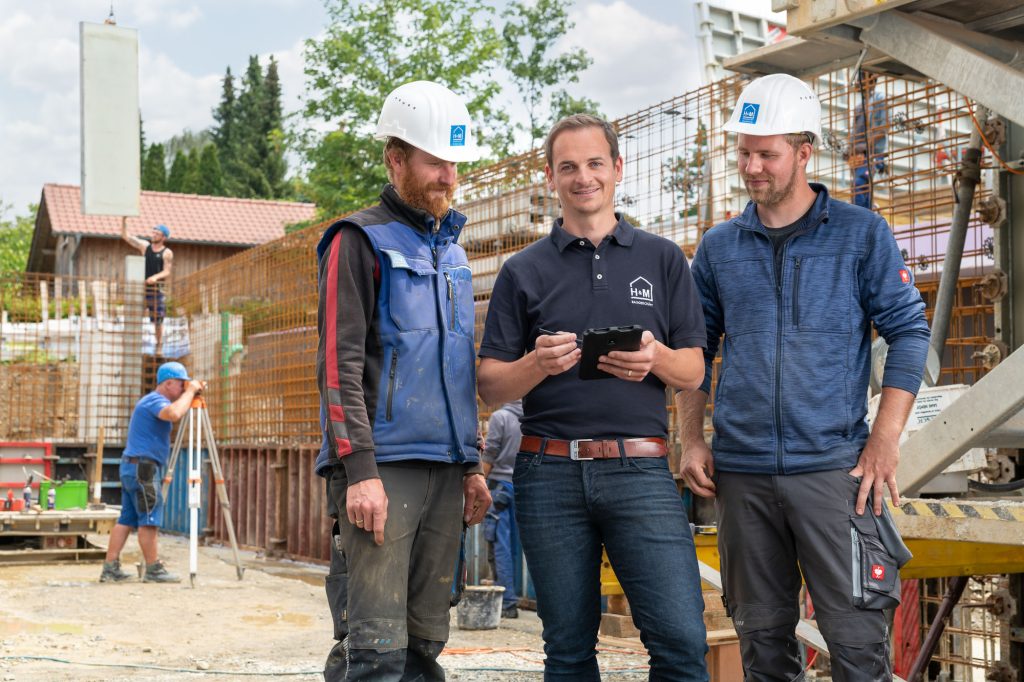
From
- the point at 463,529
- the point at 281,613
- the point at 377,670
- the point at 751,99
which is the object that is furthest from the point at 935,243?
the point at 281,613

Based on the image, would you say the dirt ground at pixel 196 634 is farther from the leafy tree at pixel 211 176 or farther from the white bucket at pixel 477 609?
the leafy tree at pixel 211 176

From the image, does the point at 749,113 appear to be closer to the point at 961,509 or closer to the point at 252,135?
the point at 961,509

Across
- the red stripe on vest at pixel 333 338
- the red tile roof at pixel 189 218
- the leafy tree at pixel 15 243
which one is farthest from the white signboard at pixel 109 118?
the leafy tree at pixel 15 243

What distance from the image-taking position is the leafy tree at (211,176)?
65.6 meters

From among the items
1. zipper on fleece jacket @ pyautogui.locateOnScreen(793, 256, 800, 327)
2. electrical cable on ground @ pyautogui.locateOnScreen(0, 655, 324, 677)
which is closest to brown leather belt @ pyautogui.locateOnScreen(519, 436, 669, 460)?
zipper on fleece jacket @ pyautogui.locateOnScreen(793, 256, 800, 327)

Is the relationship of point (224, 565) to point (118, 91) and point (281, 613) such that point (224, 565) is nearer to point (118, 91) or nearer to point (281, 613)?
point (281, 613)

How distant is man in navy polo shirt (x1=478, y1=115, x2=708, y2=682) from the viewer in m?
3.69

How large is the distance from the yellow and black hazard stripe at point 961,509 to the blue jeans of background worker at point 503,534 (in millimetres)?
5916

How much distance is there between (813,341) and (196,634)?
671 cm

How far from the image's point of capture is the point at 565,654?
3789mm

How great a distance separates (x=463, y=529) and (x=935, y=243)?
13.6 ft

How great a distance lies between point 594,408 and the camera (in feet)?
12.5

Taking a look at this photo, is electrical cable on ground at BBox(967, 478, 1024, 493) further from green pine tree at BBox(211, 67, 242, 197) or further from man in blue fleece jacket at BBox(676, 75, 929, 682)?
green pine tree at BBox(211, 67, 242, 197)

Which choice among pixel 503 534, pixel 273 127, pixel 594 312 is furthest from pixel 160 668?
pixel 273 127
